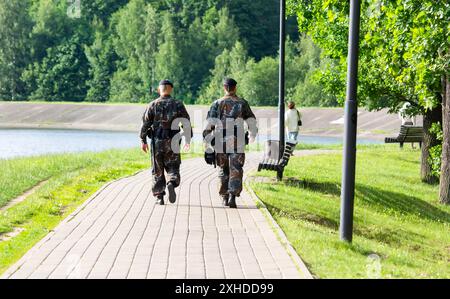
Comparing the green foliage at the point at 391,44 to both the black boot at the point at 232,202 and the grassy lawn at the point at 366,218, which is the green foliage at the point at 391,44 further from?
the black boot at the point at 232,202

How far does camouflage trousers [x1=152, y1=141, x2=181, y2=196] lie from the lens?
1241 centimetres

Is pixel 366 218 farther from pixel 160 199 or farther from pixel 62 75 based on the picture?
pixel 62 75

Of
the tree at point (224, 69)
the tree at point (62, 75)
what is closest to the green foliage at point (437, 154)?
the tree at point (224, 69)

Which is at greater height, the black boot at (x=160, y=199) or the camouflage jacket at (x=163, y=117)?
the camouflage jacket at (x=163, y=117)

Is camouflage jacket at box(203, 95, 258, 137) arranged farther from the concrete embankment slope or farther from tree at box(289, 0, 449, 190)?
the concrete embankment slope

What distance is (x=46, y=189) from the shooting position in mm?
15375

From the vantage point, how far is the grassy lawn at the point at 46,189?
32.8 feet

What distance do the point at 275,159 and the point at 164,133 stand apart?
5494 mm

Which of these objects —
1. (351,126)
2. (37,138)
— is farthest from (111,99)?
(351,126)

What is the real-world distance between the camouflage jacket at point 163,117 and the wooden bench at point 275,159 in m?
4.47

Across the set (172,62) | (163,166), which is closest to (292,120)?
(163,166)

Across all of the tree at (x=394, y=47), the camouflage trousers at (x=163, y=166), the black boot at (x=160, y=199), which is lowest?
the black boot at (x=160, y=199)

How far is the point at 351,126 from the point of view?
9406 millimetres

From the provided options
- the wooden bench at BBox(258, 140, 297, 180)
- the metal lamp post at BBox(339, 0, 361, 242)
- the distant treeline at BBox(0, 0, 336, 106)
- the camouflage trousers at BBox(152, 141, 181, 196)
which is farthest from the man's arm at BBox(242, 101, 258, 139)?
the distant treeline at BBox(0, 0, 336, 106)
